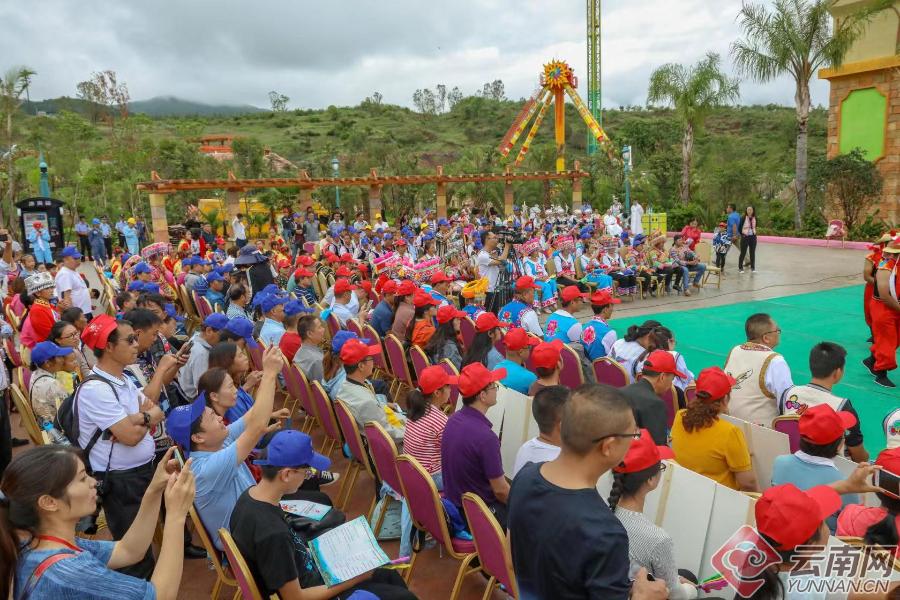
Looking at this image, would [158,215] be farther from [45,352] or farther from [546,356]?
[546,356]

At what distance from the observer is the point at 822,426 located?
2945 mm

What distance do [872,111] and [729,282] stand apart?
13.8 m

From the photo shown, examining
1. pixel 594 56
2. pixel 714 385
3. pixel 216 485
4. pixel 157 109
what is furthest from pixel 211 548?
pixel 157 109

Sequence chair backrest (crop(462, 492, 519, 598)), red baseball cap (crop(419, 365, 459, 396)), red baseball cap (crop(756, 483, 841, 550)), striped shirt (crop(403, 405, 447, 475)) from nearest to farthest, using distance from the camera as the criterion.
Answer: red baseball cap (crop(756, 483, 841, 550)), chair backrest (crop(462, 492, 519, 598)), striped shirt (crop(403, 405, 447, 475)), red baseball cap (crop(419, 365, 459, 396))

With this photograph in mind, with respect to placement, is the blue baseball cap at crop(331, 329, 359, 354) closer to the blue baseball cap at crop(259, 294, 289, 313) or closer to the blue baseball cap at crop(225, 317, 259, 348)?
the blue baseball cap at crop(225, 317, 259, 348)

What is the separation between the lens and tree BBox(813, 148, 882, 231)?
2092 centimetres

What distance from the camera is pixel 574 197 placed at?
992 inches

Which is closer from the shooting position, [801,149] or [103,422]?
Result: [103,422]

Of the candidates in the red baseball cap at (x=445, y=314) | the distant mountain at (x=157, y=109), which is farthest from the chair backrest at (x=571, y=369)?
the distant mountain at (x=157, y=109)

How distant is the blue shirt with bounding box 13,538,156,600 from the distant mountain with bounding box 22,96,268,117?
41790 millimetres

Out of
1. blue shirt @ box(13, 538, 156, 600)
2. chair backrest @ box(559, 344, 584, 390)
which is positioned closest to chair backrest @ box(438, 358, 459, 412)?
chair backrest @ box(559, 344, 584, 390)

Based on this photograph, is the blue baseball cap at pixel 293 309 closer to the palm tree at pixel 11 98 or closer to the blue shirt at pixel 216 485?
the blue shirt at pixel 216 485

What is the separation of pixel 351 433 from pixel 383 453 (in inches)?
22.6

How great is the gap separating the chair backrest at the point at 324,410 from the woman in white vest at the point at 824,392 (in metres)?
3.20
